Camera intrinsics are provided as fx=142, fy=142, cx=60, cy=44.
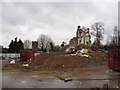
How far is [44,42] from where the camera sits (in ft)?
231

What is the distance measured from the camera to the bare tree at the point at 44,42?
68.8 m

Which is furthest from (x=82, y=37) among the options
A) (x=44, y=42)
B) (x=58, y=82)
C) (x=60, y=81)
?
(x=44, y=42)

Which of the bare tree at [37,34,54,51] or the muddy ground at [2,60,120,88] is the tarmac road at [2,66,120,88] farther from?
the bare tree at [37,34,54,51]

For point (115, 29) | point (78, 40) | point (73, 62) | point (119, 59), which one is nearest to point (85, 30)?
point (78, 40)

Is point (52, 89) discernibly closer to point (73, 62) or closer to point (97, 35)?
point (73, 62)

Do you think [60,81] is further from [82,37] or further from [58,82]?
[82,37]

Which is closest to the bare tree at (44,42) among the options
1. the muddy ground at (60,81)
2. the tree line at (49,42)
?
the tree line at (49,42)

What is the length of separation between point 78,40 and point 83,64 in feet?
75.9

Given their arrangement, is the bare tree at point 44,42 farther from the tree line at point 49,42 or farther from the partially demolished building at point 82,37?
the partially demolished building at point 82,37

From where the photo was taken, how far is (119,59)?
9.95m

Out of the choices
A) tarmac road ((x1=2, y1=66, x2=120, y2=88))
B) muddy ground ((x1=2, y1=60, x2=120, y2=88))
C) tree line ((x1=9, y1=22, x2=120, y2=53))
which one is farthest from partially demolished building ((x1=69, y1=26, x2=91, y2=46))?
tarmac road ((x1=2, y1=66, x2=120, y2=88))

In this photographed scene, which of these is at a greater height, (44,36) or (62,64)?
(44,36)

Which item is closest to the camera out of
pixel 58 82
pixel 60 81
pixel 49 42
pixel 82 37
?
pixel 58 82

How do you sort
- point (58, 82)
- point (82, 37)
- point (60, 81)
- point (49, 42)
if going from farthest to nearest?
point (49, 42), point (82, 37), point (60, 81), point (58, 82)
